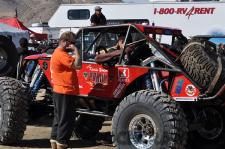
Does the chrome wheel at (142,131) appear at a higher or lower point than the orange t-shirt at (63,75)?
lower

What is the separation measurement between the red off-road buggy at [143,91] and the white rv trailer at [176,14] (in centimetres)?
1024

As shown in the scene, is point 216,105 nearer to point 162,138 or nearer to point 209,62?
point 209,62

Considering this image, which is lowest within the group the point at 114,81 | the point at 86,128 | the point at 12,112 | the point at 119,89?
the point at 86,128

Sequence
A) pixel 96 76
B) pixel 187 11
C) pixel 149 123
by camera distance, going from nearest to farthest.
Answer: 1. pixel 149 123
2. pixel 96 76
3. pixel 187 11

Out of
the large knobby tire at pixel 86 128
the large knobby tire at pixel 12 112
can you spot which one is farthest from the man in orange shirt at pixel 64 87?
the large knobby tire at pixel 86 128

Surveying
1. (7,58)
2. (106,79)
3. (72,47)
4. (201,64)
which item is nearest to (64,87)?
(72,47)

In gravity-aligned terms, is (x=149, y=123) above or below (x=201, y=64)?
below

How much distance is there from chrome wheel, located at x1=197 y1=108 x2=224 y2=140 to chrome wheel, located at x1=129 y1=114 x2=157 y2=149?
1.28 metres

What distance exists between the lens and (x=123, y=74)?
7.18 m

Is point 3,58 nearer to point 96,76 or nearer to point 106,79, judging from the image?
point 96,76

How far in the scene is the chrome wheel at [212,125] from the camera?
768cm

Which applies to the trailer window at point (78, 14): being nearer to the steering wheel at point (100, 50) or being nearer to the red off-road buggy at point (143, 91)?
the red off-road buggy at point (143, 91)

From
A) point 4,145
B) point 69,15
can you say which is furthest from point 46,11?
point 4,145

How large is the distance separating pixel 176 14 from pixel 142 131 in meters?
12.5
